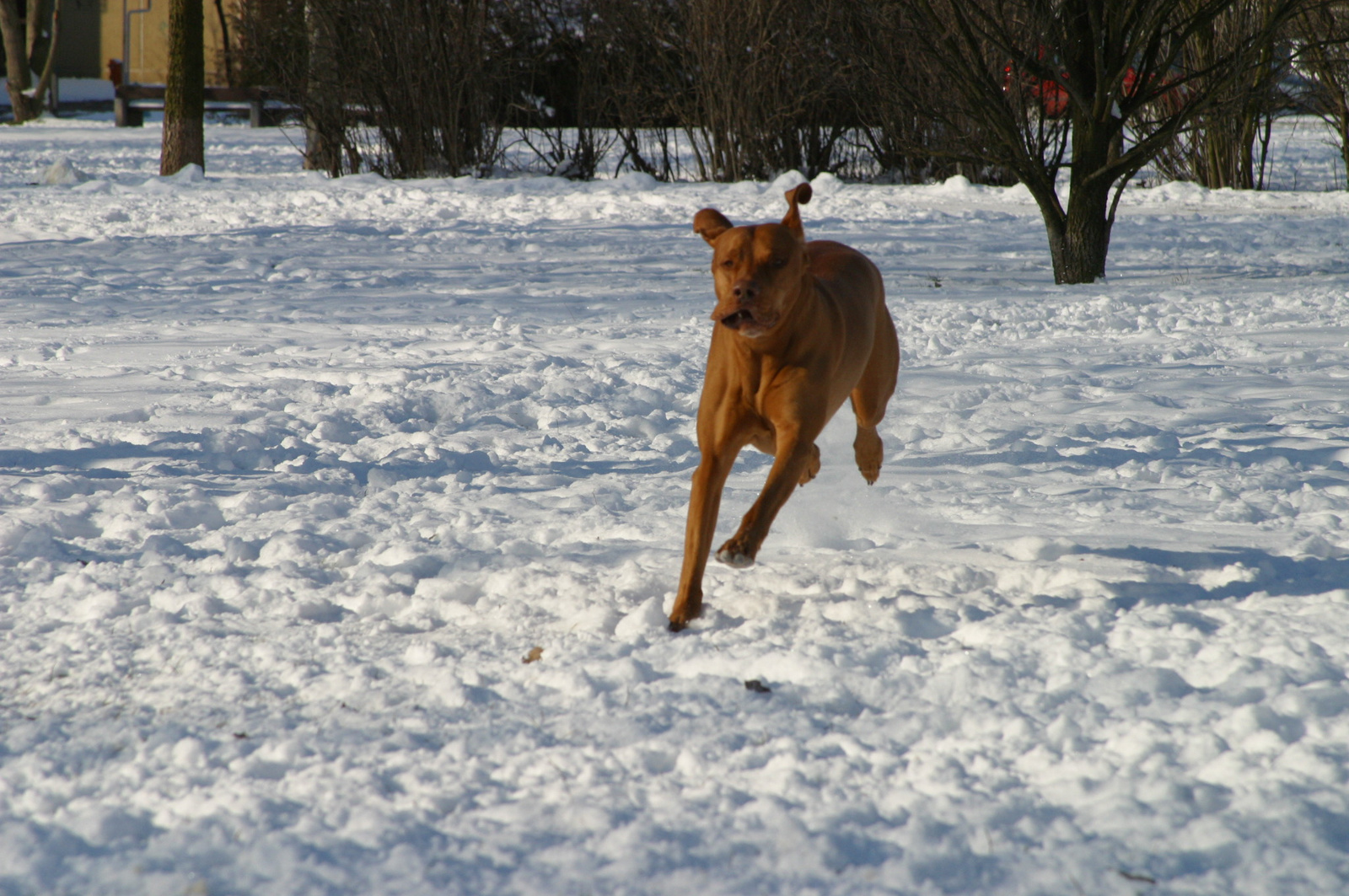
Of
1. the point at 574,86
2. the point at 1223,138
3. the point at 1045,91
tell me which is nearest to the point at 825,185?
the point at 1045,91

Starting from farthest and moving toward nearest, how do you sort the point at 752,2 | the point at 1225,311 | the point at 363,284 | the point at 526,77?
1. the point at 526,77
2. the point at 752,2
3. the point at 363,284
4. the point at 1225,311

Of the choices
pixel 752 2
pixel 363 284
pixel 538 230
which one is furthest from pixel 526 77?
pixel 363 284

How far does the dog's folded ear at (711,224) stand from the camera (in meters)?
3.44

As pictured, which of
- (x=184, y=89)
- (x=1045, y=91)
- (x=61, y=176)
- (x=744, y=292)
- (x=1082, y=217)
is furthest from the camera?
(x=184, y=89)

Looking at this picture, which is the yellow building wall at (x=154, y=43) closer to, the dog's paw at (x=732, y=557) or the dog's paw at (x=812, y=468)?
the dog's paw at (x=812, y=468)

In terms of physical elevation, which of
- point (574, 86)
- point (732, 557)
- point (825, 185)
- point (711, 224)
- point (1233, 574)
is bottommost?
point (1233, 574)

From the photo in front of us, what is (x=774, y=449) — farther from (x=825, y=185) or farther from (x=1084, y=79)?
(x=825, y=185)

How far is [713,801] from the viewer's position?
8.23 feet

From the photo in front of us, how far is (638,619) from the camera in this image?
3.48m

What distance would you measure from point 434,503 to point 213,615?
1.26 meters

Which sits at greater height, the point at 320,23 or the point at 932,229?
the point at 320,23

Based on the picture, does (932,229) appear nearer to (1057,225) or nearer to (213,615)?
(1057,225)

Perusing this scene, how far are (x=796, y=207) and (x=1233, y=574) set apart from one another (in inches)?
73.8

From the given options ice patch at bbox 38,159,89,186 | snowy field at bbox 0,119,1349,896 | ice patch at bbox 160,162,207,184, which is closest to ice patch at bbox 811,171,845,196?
snowy field at bbox 0,119,1349,896
